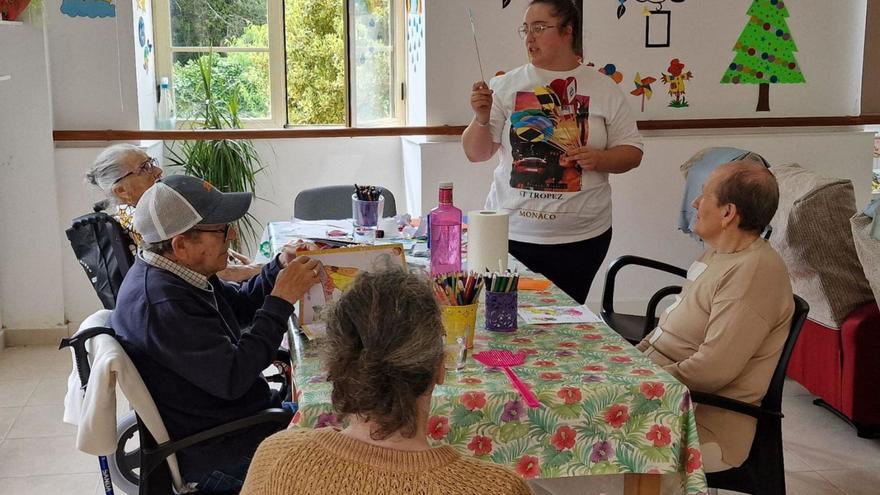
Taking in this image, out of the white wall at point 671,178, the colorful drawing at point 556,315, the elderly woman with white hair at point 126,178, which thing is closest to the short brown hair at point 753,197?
the colorful drawing at point 556,315

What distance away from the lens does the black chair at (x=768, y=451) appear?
2.12 m

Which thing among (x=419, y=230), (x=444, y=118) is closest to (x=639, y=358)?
(x=419, y=230)

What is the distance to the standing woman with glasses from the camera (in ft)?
9.58

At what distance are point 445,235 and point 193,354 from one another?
0.94 m

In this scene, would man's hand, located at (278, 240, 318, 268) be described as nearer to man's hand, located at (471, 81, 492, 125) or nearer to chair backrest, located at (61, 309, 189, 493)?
chair backrest, located at (61, 309, 189, 493)

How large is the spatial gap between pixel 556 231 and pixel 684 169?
5.04 ft

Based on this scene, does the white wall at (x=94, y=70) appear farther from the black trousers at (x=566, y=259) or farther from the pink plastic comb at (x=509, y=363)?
the pink plastic comb at (x=509, y=363)

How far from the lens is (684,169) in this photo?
425 centimetres

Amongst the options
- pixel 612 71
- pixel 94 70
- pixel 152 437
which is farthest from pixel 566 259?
pixel 94 70

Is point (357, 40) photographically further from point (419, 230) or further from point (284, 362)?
point (284, 362)

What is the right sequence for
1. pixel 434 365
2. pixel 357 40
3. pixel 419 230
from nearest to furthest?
pixel 434 365
pixel 419 230
pixel 357 40

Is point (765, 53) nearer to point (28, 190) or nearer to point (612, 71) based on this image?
point (612, 71)

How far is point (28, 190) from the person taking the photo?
13.9 feet

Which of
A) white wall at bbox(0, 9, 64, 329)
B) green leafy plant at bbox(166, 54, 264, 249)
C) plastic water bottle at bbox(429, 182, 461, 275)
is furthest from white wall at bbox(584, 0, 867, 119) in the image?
white wall at bbox(0, 9, 64, 329)
